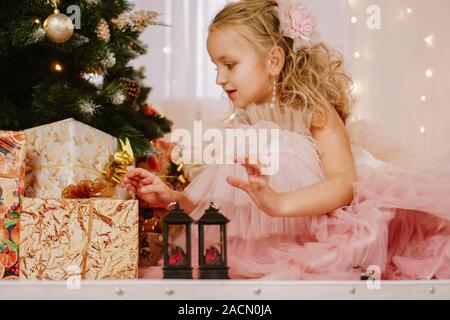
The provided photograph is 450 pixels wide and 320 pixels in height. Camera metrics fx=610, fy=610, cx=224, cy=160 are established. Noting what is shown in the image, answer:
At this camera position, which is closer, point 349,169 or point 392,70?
point 349,169

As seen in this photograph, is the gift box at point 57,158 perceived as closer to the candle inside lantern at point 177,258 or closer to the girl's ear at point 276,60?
the candle inside lantern at point 177,258

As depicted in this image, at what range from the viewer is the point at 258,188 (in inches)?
40.6

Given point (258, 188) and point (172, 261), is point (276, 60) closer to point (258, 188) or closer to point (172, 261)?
point (258, 188)

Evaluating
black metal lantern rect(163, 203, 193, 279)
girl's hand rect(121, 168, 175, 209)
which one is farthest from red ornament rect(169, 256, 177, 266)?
girl's hand rect(121, 168, 175, 209)

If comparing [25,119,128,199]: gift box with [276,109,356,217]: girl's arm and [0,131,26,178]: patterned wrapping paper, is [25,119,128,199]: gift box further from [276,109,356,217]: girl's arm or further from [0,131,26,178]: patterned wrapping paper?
[276,109,356,217]: girl's arm

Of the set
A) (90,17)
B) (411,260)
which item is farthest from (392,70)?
(90,17)

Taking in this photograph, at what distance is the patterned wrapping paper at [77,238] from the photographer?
105 cm

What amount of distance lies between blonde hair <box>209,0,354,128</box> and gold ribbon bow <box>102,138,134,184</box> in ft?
1.07

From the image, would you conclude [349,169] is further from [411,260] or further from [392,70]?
[392,70]

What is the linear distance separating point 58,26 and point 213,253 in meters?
0.59

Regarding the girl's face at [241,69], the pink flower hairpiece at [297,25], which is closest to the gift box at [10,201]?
the girl's face at [241,69]

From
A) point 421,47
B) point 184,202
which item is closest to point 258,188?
point 184,202
